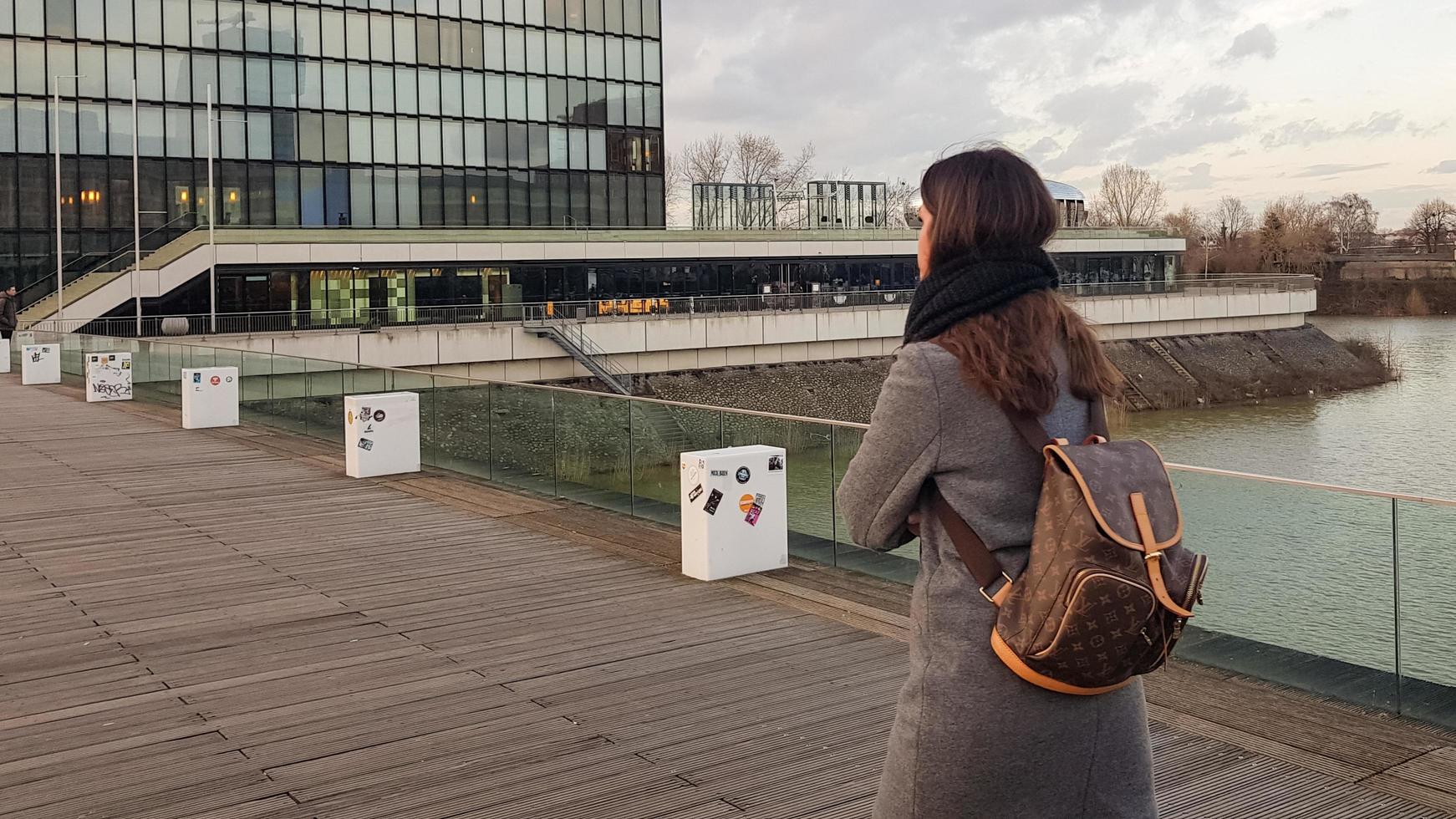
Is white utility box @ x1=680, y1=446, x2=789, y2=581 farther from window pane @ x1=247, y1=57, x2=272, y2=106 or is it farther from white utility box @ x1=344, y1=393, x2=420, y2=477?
window pane @ x1=247, y1=57, x2=272, y2=106

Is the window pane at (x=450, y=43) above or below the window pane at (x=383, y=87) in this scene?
above

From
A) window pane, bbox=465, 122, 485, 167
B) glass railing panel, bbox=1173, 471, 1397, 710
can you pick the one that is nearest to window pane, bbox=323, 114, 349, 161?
window pane, bbox=465, 122, 485, 167

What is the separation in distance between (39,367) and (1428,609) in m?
29.1

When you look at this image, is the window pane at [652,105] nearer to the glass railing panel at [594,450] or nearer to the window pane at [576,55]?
the window pane at [576,55]

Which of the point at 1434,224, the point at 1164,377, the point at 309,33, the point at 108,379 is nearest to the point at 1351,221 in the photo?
the point at 1434,224

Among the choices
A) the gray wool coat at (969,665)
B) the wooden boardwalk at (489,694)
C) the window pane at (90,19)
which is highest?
the window pane at (90,19)

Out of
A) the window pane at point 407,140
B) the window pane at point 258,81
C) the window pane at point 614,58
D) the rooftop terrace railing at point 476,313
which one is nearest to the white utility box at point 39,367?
the rooftop terrace railing at point 476,313

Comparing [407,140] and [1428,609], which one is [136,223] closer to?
[407,140]

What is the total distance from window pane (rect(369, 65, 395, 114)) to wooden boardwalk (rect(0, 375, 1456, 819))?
186ft

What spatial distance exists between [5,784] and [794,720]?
323 centimetres

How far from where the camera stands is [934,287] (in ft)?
9.43

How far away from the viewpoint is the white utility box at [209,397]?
19.5 m

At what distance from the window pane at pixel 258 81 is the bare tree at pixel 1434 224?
5163 inches

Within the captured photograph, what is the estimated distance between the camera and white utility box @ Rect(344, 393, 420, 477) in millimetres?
14195
